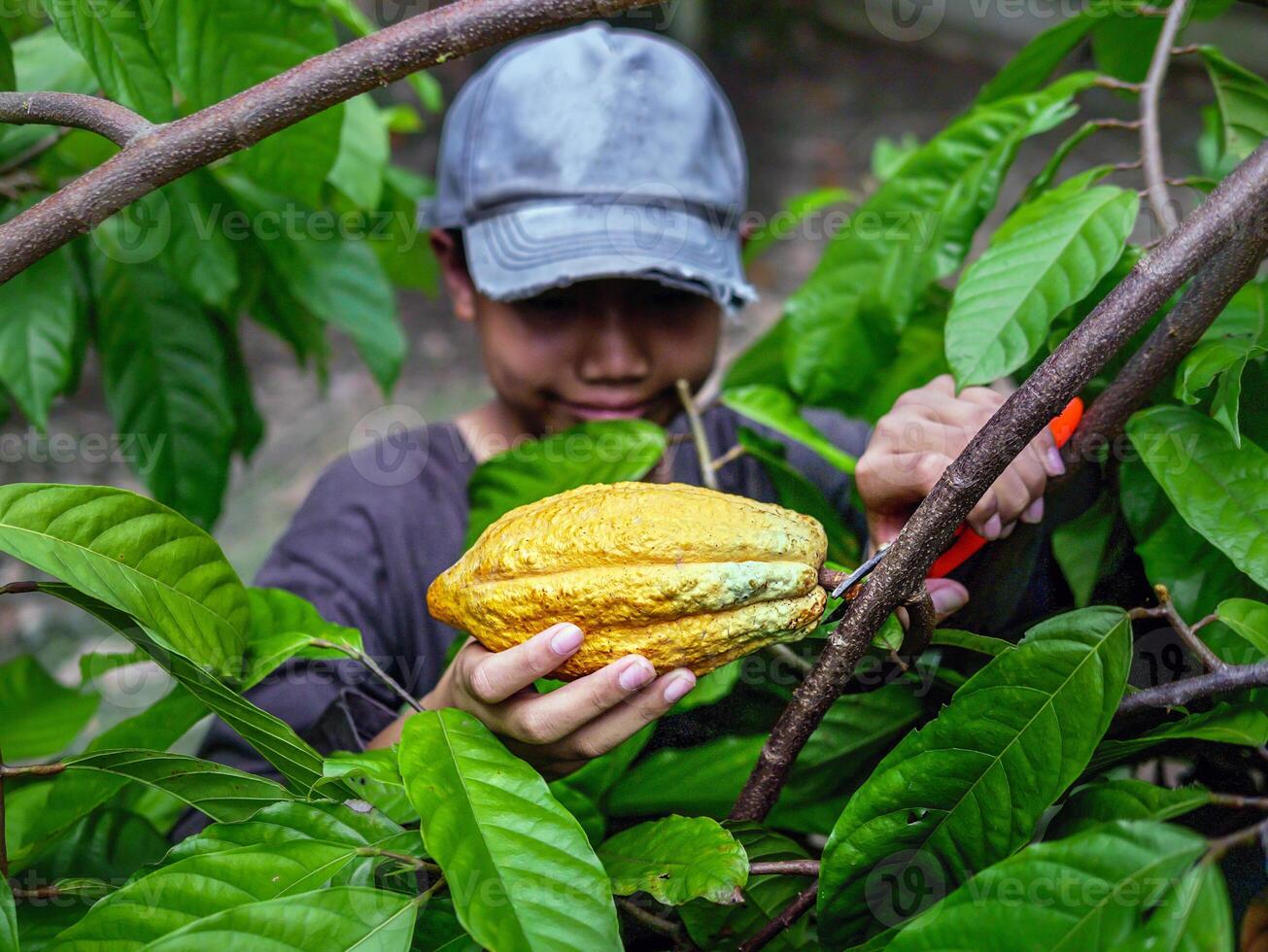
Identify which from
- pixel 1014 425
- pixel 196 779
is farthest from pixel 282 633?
pixel 1014 425

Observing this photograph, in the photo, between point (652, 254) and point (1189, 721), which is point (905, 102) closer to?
point (652, 254)

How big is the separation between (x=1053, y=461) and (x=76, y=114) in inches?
29.5

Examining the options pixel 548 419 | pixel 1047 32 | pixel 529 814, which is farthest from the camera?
pixel 548 419

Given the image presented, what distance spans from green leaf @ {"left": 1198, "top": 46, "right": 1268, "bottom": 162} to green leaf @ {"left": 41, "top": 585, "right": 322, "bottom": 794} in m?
1.01

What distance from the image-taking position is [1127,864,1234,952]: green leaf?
49 centimetres

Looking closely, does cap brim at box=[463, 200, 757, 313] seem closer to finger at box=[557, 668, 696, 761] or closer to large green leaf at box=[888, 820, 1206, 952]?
finger at box=[557, 668, 696, 761]

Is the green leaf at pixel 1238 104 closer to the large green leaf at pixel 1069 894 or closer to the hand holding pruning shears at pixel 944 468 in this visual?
the hand holding pruning shears at pixel 944 468

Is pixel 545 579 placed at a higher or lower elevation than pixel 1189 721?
higher

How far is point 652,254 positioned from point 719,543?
72 centimetres

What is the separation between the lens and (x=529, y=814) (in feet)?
2.15

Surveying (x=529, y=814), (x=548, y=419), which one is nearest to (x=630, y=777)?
(x=529, y=814)

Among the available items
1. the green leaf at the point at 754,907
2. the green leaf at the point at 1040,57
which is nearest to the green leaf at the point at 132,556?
the green leaf at the point at 754,907

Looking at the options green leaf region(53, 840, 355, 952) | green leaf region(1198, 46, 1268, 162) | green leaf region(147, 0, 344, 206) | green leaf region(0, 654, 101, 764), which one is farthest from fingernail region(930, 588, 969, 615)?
green leaf region(0, 654, 101, 764)

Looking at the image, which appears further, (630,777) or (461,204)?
(461,204)
